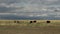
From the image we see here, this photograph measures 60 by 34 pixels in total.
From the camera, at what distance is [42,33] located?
31281 millimetres

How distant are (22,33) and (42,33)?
2.67m

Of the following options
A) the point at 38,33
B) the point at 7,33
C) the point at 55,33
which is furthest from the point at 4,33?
the point at 55,33

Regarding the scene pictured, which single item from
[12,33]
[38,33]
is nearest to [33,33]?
[38,33]

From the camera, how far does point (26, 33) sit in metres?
30.9

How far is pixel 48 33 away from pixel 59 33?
4.62ft

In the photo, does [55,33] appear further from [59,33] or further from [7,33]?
[7,33]

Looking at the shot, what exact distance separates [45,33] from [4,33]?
5.26 meters

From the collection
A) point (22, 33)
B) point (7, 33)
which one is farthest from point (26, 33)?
point (7, 33)

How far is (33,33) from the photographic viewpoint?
30.8 metres

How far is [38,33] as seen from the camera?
Answer: 101 feet

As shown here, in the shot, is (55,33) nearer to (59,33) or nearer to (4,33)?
(59,33)

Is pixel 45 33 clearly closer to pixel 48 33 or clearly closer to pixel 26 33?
pixel 48 33

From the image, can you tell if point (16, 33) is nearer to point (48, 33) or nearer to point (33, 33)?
point (33, 33)

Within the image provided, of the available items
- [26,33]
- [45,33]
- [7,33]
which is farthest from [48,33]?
[7,33]
